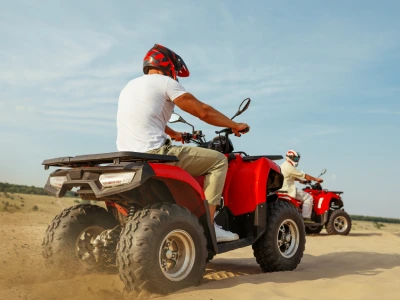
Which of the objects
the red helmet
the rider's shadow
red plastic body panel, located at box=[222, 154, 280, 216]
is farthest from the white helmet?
the red helmet

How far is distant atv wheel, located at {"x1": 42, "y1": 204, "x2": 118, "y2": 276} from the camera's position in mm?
4531

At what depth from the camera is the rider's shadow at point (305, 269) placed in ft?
15.6

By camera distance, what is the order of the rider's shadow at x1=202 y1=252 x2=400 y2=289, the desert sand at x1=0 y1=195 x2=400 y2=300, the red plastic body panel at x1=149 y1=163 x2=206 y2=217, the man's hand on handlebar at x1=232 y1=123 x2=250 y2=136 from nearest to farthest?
the desert sand at x1=0 y1=195 x2=400 y2=300
the red plastic body panel at x1=149 y1=163 x2=206 y2=217
the rider's shadow at x1=202 y1=252 x2=400 y2=289
the man's hand on handlebar at x1=232 y1=123 x2=250 y2=136

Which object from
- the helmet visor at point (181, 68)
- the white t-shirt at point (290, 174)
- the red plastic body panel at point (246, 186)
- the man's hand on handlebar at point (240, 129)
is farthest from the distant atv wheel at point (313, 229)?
the helmet visor at point (181, 68)

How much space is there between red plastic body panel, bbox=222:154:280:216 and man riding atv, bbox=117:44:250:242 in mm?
709

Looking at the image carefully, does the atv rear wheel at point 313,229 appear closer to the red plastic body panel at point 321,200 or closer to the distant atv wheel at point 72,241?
the red plastic body panel at point 321,200

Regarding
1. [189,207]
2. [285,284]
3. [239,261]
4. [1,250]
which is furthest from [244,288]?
[1,250]

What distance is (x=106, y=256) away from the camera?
14.4 feet

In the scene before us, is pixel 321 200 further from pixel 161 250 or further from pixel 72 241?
pixel 161 250

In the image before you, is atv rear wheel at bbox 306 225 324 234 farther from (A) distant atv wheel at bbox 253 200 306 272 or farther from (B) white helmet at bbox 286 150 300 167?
(A) distant atv wheel at bbox 253 200 306 272

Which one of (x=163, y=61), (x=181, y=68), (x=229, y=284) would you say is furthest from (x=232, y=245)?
(x=163, y=61)

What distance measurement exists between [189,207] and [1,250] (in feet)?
9.81

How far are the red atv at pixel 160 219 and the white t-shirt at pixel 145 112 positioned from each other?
30 cm

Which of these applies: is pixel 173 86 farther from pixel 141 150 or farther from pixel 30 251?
pixel 30 251
